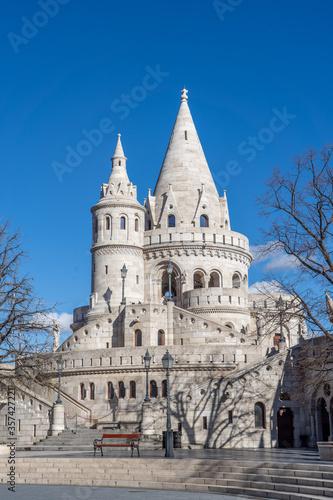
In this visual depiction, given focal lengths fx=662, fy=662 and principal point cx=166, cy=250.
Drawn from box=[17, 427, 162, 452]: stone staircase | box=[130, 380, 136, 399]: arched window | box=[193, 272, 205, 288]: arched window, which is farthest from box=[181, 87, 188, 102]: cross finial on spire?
box=[17, 427, 162, 452]: stone staircase

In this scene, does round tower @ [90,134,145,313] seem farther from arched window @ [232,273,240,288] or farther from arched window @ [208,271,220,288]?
arched window @ [232,273,240,288]

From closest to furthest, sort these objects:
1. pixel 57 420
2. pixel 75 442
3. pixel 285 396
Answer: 1. pixel 75 442
2. pixel 285 396
3. pixel 57 420

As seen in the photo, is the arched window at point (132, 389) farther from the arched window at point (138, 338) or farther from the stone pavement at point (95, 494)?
the stone pavement at point (95, 494)

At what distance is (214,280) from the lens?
45.8 m

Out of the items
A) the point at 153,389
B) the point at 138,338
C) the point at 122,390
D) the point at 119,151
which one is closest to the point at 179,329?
the point at 138,338

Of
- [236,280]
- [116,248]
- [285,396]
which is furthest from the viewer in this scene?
[236,280]

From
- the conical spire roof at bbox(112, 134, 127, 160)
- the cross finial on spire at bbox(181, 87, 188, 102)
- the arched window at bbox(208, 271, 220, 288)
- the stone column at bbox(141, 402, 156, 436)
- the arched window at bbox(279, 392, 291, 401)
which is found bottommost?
the stone column at bbox(141, 402, 156, 436)

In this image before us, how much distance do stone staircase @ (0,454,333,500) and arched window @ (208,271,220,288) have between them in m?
27.2

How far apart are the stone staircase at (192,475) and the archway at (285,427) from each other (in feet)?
40.7

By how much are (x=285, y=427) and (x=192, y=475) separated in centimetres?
1301

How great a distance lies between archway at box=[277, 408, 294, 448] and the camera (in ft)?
95.3

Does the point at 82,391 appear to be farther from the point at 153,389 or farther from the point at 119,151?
the point at 119,151

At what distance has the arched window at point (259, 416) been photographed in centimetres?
2925

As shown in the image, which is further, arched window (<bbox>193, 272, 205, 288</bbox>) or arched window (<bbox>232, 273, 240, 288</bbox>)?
arched window (<bbox>232, 273, 240, 288</bbox>)
